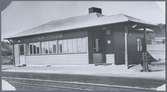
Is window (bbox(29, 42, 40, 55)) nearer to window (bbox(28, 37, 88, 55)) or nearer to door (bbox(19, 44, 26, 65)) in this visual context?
window (bbox(28, 37, 88, 55))

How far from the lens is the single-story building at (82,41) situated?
4.04 m

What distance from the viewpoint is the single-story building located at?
4043 mm

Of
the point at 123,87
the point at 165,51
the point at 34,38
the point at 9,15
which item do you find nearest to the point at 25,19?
the point at 9,15

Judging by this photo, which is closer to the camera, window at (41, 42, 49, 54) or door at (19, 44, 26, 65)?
door at (19, 44, 26, 65)

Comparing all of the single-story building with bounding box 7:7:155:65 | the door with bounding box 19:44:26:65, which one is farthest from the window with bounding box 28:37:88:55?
the door with bounding box 19:44:26:65

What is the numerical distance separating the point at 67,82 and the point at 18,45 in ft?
3.82

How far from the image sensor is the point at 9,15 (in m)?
3.77

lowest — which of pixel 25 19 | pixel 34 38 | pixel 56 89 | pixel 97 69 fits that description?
pixel 56 89

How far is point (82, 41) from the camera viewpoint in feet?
17.0

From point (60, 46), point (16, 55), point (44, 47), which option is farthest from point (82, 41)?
point (16, 55)

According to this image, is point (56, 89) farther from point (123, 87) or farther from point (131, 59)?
point (131, 59)

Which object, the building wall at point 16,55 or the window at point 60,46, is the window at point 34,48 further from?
the building wall at point 16,55

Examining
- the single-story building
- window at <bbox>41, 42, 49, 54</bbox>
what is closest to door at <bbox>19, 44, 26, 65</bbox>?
the single-story building

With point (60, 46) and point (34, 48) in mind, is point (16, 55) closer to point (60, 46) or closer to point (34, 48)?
point (34, 48)
